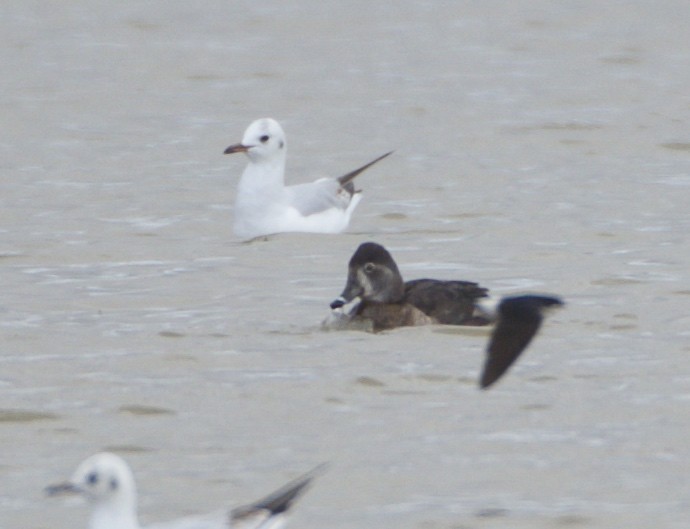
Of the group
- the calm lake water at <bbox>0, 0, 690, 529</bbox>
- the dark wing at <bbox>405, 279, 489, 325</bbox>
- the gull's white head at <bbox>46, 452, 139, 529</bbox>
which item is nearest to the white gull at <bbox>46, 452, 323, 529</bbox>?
the gull's white head at <bbox>46, 452, 139, 529</bbox>

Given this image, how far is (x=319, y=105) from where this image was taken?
71.7 ft

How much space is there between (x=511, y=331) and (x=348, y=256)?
5.53 meters

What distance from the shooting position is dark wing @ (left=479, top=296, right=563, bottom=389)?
862 centimetres

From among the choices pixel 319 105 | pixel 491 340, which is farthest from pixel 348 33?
pixel 491 340

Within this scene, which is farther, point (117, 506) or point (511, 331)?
point (511, 331)

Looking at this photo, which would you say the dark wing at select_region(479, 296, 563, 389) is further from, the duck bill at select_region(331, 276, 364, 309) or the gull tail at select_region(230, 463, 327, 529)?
the duck bill at select_region(331, 276, 364, 309)

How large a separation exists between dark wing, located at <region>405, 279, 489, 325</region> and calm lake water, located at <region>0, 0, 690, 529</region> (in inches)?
4.3

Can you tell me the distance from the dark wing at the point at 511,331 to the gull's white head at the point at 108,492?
198 cm

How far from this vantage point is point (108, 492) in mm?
7164

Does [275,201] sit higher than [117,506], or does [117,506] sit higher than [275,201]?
[117,506]

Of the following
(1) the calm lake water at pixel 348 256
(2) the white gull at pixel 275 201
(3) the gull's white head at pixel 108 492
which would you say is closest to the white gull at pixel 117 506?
(3) the gull's white head at pixel 108 492

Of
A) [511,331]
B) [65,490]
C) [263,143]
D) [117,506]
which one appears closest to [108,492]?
[117,506]

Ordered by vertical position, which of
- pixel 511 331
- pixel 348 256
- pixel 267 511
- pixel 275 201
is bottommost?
pixel 348 256

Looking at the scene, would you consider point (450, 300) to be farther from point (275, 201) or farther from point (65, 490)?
point (65, 490)
